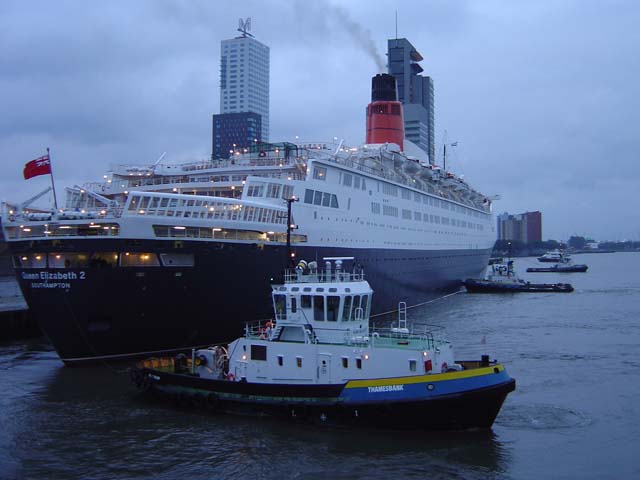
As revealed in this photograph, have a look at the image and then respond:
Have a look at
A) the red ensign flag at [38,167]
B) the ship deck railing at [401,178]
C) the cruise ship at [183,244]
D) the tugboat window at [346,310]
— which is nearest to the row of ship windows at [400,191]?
the cruise ship at [183,244]

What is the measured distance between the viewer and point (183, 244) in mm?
25969

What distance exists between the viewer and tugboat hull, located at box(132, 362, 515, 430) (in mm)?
16625

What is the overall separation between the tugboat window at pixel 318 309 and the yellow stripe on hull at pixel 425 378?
266cm

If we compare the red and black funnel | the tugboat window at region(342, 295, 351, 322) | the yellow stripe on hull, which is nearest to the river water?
the yellow stripe on hull

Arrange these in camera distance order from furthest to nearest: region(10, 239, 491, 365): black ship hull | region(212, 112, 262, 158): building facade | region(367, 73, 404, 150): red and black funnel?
1. region(212, 112, 262, 158): building facade
2. region(367, 73, 404, 150): red and black funnel
3. region(10, 239, 491, 365): black ship hull

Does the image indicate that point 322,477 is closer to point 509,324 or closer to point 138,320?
point 138,320

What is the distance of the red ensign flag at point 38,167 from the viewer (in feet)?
88.2

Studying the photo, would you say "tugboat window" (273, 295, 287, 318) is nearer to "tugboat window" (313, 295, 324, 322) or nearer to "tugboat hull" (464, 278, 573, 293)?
"tugboat window" (313, 295, 324, 322)

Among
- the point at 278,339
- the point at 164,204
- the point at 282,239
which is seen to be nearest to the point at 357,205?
the point at 282,239

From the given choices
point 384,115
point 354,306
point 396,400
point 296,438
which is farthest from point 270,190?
point 384,115

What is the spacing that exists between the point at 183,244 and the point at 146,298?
8.93ft

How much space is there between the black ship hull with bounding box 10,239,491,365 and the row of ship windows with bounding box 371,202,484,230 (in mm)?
14143

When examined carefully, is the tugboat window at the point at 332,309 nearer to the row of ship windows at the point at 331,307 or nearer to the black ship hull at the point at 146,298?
the row of ship windows at the point at 331,307

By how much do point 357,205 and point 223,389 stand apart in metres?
21.9
